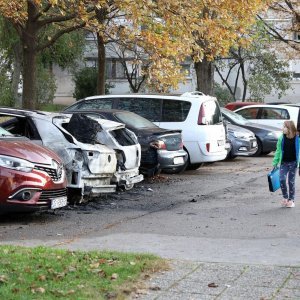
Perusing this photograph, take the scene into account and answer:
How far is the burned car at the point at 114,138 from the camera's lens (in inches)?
498

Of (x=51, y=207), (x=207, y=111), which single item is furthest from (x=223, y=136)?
(x=51, y=207)

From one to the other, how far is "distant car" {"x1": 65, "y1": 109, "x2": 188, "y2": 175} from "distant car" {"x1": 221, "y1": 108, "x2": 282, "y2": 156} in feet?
22.8

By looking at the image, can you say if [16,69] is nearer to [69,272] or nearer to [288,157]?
[288,157]

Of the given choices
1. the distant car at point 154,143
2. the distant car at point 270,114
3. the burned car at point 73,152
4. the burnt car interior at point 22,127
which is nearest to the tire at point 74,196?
the burned car at point 73,152

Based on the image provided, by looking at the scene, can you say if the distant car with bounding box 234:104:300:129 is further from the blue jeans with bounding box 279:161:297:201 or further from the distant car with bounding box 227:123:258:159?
the blue jeans with bounding box 279:161:297:201

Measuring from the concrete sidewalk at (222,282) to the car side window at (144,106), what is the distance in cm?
1014

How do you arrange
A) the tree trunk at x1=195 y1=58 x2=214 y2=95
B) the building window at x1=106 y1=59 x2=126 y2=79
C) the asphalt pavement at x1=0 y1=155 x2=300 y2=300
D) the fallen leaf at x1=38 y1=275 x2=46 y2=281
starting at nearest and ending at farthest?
the fallen leaf at x1=38 y1=275 x2=46 y2=281 → the asphalt pavement at x1=0 y1=155 x2=300 y2=300 → the tree trunk at x1=195 y1=58 x2=214 y2=95 → the building window at x1=106 y1=59 x2=126 y2=79

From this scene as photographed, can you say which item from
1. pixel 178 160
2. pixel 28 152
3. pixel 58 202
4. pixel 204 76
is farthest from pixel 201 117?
pixel 204 76

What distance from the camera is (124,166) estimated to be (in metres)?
13.1

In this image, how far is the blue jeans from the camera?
40.3 feet

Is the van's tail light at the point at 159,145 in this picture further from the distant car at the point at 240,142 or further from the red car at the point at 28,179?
the distant car at the point at 240,142

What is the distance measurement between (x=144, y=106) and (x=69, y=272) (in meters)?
11.1

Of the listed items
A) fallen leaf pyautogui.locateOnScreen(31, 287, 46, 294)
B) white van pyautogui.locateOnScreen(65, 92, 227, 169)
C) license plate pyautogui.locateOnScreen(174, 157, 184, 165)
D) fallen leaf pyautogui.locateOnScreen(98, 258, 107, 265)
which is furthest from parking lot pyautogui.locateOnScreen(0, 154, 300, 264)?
fallen leaf pyautogui.locateOnScreen(31, 287, 46, 294)

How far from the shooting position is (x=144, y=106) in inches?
700
